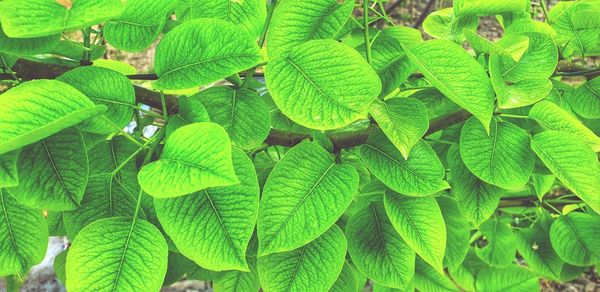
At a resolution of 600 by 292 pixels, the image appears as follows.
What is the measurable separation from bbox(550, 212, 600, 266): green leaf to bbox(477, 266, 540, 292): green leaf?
0.14 meters

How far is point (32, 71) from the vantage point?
1.53 ft

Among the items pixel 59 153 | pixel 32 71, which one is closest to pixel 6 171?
pixel 59 153

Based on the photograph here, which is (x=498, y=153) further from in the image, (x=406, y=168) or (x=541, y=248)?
(x=541, y=248)

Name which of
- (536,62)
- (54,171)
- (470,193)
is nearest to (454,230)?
(470,193)

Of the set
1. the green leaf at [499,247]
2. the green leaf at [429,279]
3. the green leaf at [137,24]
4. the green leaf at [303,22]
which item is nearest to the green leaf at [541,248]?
the green leaf at [499,247]

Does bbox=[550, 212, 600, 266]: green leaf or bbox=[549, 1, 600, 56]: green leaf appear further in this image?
bbox=[550, 212, 600, 266]: green leaf

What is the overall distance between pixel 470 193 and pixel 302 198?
0.62 ft

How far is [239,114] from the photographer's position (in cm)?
45

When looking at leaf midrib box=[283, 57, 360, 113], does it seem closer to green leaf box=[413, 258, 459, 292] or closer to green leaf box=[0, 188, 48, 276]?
green leaf box=[0, 188, 48, 276]

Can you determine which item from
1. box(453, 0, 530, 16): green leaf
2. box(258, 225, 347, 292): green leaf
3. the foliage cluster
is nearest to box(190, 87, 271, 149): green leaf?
the foliage cluster

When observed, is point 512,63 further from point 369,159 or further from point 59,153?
point 59,153

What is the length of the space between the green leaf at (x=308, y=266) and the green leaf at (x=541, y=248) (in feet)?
1.53

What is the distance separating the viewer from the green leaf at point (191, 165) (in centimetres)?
32

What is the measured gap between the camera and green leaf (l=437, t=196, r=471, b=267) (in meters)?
0.58
